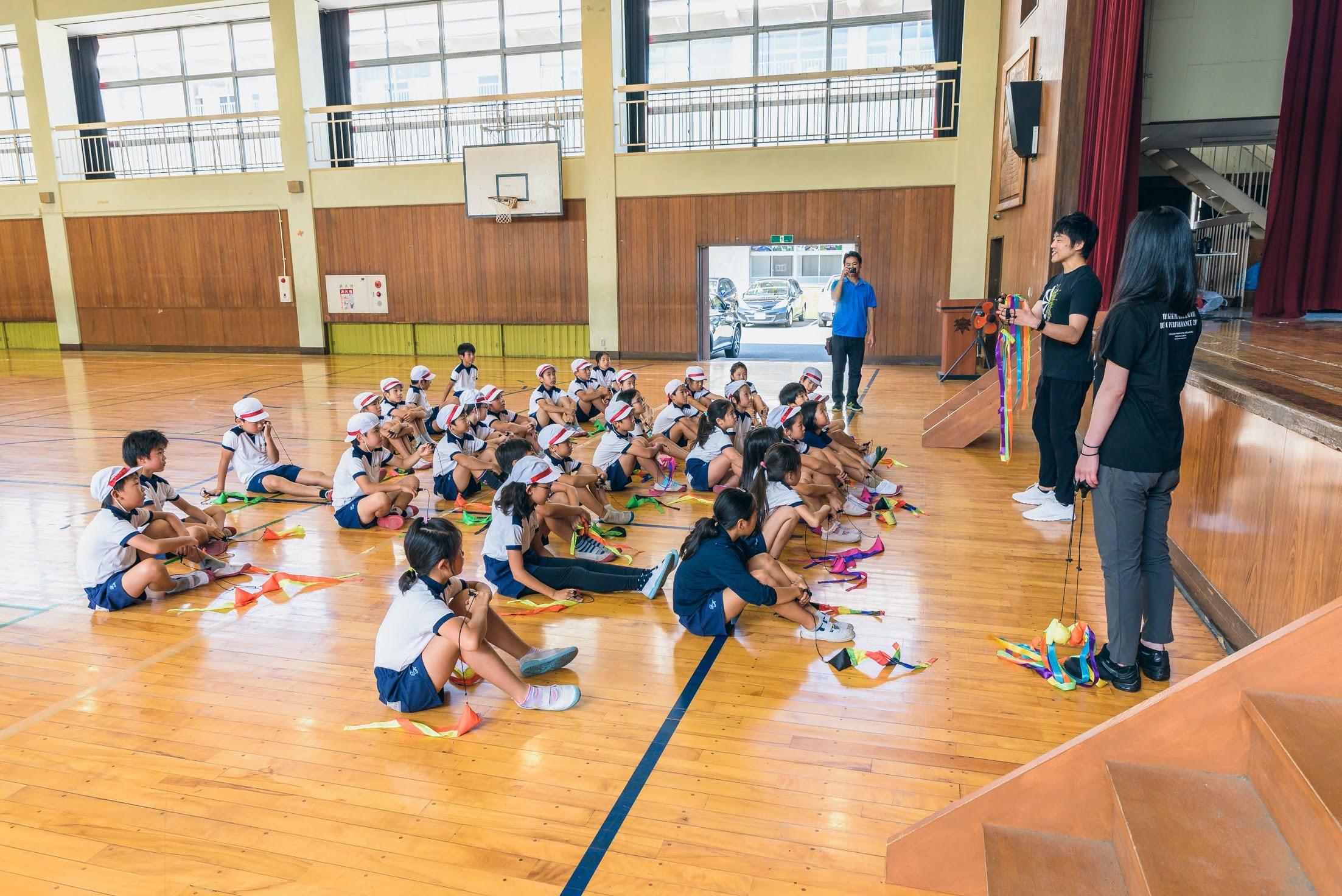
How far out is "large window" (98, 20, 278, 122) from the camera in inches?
715

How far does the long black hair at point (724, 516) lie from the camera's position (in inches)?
A: 156

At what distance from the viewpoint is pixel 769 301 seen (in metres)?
23.0

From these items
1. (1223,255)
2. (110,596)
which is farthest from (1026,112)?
(110,596)

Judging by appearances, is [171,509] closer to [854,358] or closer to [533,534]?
[533,534]

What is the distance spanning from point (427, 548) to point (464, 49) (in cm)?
1648

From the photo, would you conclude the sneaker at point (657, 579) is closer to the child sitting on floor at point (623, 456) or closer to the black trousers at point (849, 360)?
the child sitting on floor at point (623, 456)

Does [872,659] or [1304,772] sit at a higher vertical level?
[1304,772]

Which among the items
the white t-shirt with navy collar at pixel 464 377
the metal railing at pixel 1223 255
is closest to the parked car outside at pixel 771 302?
the metal railing at pixel 1223 255

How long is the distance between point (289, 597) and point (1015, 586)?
3.96m

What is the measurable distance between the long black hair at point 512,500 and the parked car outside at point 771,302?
1871cm

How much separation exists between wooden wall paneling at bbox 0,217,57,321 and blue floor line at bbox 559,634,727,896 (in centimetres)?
2166

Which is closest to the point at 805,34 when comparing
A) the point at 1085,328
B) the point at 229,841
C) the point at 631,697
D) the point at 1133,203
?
the point at 1133,203

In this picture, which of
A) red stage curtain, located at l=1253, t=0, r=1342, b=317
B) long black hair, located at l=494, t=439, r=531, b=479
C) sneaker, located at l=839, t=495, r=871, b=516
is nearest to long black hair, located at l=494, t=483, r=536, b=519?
long black hair, located at l=494, t=439, r=531, b=479

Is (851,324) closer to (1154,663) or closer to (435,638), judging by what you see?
(1154,663)
